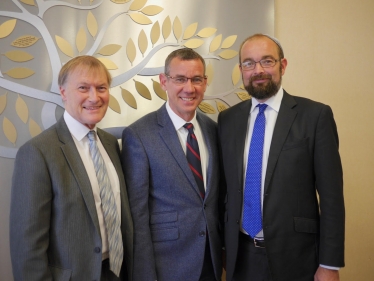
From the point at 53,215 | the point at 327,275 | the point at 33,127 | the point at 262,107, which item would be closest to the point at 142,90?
the point at 33,127

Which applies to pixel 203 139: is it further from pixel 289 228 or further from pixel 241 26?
pixel 241 26

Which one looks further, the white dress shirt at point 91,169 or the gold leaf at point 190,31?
the gold leaf at point 190,31

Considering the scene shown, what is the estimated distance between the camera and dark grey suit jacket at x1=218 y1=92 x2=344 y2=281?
5.48 ft

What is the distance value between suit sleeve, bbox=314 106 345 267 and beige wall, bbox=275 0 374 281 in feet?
3.07

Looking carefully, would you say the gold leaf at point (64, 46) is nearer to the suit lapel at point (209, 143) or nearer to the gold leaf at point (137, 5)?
the gold leaf at point (137, 5)

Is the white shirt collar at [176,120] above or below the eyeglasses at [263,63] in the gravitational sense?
below

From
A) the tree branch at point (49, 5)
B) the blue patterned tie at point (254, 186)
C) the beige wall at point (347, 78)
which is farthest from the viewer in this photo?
the beige wall at point (347, 78)

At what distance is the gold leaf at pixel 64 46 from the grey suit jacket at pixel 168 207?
0.69 m

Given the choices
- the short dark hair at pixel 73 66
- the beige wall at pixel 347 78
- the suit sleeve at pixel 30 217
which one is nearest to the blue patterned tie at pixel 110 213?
the suit sleeve at pixel 30 217

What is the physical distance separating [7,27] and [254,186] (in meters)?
1.74

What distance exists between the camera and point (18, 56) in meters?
1.92

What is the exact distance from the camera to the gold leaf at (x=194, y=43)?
7.50 ft

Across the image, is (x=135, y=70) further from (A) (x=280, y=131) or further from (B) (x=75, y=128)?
(A) (x=280, y=131)

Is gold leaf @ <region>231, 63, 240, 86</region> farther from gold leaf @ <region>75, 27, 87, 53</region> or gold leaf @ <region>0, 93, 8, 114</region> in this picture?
gold leaf @ <region>0, 93, 8, 114</region>
